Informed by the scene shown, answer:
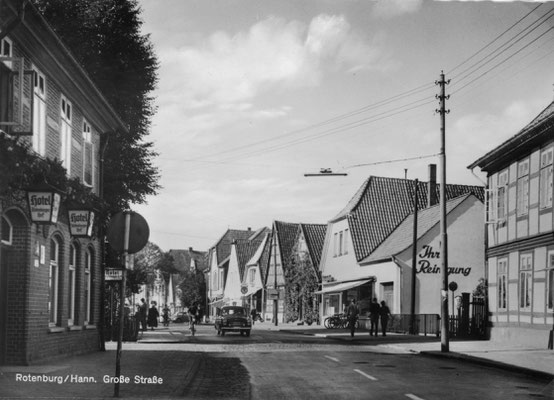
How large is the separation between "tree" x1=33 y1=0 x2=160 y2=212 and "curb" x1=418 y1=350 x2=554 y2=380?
33.2ft

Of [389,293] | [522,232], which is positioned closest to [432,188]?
[389,293]

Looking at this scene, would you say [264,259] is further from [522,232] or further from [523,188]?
[523,188]

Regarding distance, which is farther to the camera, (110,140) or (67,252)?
(110,140)

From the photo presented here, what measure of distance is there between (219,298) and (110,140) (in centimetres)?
7180

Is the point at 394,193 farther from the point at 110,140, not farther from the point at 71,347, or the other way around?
the point at 71,347

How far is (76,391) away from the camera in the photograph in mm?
11594

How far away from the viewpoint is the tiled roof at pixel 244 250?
275ft

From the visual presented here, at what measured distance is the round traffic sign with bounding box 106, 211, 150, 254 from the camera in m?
11.4

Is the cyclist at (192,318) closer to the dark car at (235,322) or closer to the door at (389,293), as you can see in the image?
the dark car at (235,322)

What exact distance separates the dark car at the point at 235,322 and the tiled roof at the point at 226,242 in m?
56.9

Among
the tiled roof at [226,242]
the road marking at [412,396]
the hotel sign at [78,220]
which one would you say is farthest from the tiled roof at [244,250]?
the road marking at [412,396]

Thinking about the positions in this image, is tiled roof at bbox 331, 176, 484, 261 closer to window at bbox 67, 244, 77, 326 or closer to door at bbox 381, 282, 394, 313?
door at bbox 381, 282, 394, 313

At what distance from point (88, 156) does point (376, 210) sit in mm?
31024

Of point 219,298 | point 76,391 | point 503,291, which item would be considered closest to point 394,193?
point 503,291
